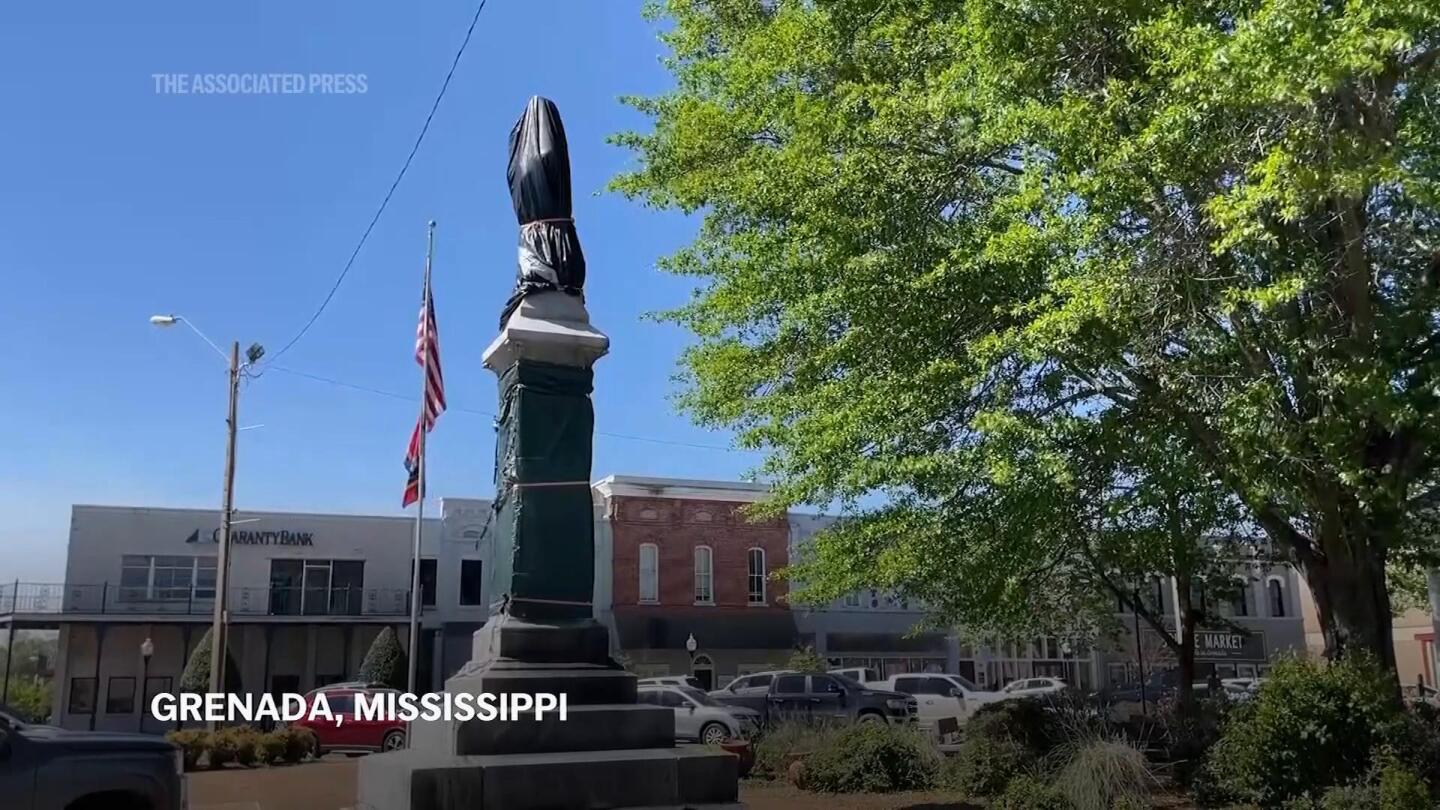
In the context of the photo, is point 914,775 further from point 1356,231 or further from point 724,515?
point 724,515

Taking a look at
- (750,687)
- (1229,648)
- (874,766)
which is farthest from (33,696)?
(1229,648)

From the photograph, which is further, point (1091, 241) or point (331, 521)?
Answer: point (331, 521)

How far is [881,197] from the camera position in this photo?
39.5 ft

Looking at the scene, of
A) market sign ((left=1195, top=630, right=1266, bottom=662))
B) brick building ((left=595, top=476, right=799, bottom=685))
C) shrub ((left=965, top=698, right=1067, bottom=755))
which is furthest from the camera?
market sign ((left=1195, top=630, right=1266, bottom=662))

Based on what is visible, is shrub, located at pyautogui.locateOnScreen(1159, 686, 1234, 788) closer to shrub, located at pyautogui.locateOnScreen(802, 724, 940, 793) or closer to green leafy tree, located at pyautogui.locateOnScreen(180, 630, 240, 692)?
shrub, located at pyautogui.locateOnScreen(802, 724, 940, 793)

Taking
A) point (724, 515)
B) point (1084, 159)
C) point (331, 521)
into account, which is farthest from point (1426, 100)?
point (331, 521)

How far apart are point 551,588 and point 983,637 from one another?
47.6 ft

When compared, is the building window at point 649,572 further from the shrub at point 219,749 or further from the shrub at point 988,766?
the shrub at point 988,766

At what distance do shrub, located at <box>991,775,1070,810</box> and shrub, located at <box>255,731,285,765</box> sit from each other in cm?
1411

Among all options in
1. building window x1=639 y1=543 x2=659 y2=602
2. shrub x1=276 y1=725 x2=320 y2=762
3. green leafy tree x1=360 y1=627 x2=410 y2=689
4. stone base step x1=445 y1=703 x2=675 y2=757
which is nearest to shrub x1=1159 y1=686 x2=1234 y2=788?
stone base step x1=445 y1=703 x2=675 y2=757

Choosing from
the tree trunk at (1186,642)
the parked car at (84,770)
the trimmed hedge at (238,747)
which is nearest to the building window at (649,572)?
the trimmed hedge at (238,747)

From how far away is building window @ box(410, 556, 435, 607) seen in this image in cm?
4166

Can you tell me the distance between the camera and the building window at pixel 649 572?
42.2 meters

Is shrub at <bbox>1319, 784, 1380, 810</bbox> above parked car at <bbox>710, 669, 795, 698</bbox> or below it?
below
